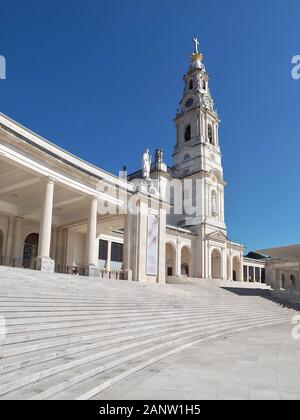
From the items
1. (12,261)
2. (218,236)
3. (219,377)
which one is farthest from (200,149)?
(219,377)

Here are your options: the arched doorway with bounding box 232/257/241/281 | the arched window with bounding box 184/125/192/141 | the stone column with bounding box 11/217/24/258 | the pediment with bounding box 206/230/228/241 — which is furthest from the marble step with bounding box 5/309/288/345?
the arched window with bounding box 184/125/192/141

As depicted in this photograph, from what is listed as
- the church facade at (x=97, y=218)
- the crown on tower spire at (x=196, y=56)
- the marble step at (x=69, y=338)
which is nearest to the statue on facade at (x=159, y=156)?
the church facade at (x=97, y=218)

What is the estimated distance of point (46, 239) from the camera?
2038cm

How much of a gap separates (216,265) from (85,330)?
151ft

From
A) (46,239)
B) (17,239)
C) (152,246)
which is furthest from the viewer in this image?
(152,246)

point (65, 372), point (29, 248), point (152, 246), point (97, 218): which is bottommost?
point (65, 372)

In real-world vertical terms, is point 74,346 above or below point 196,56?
below

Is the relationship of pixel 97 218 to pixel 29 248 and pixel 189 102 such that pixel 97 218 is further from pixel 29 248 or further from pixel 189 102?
pixel 189 102

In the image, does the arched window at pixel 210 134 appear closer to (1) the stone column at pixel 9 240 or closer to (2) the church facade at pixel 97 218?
(2) the church facade at pixel 97 218

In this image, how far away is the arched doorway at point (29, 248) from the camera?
28.5m

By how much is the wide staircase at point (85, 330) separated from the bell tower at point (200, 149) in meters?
34.4

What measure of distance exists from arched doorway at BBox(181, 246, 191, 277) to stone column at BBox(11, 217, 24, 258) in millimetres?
27627

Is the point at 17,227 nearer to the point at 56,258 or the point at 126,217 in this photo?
the point at 56,258

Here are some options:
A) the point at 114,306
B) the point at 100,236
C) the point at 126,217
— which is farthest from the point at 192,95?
the point at 114,306
